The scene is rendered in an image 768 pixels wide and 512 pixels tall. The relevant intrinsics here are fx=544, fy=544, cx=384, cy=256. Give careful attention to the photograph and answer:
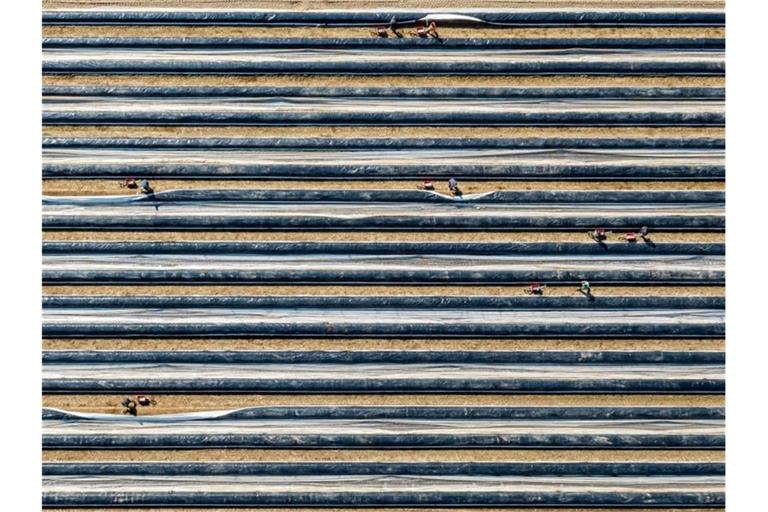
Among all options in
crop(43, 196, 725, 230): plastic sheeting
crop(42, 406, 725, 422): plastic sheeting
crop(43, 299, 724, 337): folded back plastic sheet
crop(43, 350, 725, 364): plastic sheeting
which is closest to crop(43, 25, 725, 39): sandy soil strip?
crop(43, 196, 725, 230): plastic sheeting

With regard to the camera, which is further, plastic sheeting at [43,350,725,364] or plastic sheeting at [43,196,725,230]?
plastic sheeting at [43,196,725,230]

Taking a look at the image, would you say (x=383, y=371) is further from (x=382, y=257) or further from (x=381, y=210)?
(x=381, y=210)

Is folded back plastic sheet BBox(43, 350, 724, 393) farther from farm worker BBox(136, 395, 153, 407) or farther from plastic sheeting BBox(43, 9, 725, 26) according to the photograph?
plastic sheeting BBox(43, 9, 725, 26)

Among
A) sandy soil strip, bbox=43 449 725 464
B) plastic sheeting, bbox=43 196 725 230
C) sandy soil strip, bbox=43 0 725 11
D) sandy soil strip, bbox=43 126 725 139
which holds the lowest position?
sandy soil strip, bbox=43 449 725 464

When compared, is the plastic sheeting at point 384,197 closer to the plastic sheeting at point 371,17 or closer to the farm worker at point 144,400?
the plastic sheeting at point 371,17

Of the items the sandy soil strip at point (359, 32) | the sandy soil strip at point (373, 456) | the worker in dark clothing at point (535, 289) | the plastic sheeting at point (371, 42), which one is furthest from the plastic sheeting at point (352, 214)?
the sandy soil strip at point (373, 456)

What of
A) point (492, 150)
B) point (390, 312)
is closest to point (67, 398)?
point (390, 312)

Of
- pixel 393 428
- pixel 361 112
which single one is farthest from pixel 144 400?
pixel 361 112
